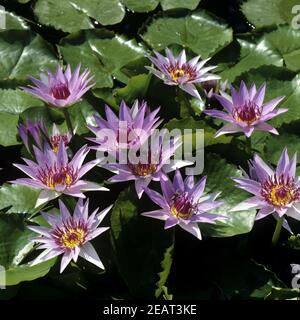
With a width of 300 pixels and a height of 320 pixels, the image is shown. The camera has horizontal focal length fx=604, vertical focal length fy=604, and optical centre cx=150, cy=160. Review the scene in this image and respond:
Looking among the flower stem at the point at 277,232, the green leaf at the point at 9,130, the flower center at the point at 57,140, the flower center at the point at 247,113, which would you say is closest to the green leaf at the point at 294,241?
the flower stem at the point at 277,232

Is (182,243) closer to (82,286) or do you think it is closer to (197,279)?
(197,279)

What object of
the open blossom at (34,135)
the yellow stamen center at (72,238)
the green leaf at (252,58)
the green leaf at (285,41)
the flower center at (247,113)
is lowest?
the yellow stamen center at (72,238)

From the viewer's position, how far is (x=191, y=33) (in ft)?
9.85

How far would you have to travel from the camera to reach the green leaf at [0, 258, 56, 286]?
75.1 inches

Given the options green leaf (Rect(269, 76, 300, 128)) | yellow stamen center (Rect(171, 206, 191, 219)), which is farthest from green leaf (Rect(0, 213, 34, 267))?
green leaf (Rect(269, 76, 300, 128))

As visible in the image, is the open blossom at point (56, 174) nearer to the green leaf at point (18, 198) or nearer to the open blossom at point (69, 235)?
the open blossom at point (69, 235)

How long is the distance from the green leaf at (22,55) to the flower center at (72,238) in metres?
1.09

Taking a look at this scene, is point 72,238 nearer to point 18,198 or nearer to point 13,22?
point 18,198

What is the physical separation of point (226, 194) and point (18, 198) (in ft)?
2.54

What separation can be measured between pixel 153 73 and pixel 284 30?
0.94m

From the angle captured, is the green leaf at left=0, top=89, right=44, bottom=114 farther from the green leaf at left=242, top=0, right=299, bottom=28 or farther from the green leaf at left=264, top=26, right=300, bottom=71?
the green leaf at left=242, top=0, right=299, bottom=28

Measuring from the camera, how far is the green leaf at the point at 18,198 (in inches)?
87.8

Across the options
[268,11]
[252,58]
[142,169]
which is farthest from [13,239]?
[268,11]

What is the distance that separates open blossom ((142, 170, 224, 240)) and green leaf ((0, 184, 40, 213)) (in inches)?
20.3
